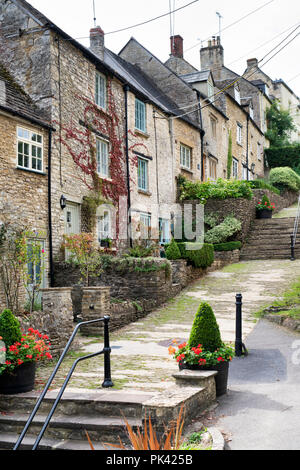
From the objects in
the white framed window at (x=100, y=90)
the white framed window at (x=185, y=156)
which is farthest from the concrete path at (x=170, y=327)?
the white framed window at (x=100, y=90)

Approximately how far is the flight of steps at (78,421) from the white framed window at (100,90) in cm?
1405

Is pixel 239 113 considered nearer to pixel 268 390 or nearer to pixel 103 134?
pixel 103 134

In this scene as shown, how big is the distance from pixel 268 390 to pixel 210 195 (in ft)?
57.2

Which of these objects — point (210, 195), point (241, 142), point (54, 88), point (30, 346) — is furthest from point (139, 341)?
point (241, 142)

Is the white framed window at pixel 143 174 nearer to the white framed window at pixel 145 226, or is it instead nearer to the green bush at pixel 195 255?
the white framed window at pixel 145 226

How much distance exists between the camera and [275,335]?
995 cm

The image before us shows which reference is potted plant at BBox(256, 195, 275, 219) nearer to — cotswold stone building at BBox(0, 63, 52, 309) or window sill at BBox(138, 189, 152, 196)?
window sill at BBox(138, 189, 152, 196)

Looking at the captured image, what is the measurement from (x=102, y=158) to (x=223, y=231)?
698 centimetres

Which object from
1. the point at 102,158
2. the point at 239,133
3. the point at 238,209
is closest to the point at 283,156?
the point at 239,133

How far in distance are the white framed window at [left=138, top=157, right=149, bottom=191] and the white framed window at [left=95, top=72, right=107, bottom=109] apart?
337cm

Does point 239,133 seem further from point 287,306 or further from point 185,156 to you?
point 287,306

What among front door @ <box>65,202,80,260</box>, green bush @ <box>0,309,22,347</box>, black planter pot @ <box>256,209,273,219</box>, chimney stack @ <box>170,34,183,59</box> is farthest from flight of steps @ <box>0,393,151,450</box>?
chimney stack @ <box>170,34,183,59</box>

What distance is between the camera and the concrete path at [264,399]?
492 centimetres

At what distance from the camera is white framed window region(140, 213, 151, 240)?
795 inches
